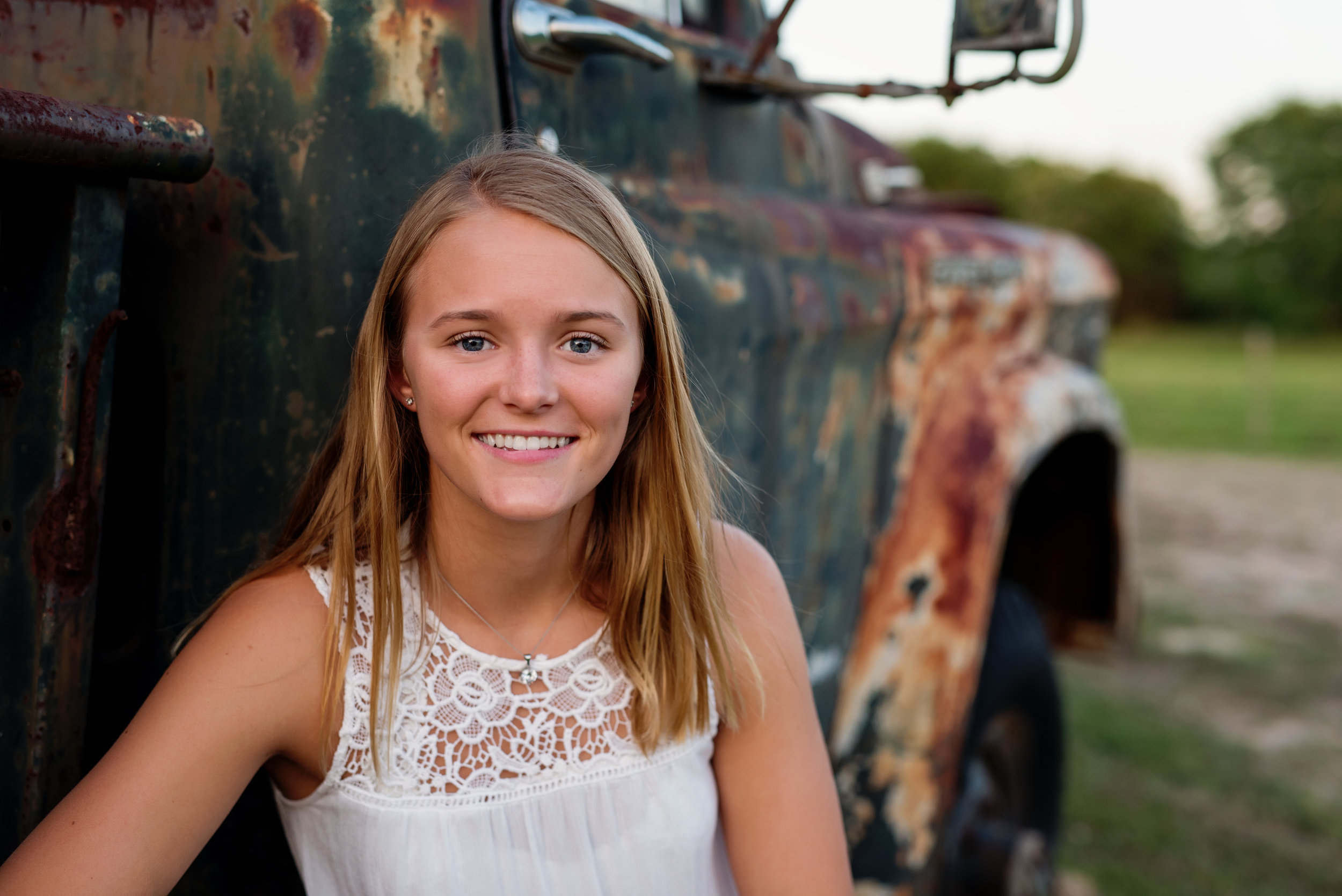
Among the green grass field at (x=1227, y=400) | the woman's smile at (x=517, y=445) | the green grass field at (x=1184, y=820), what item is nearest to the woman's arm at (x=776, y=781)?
the woman's smile at (x=517, y=445)

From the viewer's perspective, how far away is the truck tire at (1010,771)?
223 centimetres

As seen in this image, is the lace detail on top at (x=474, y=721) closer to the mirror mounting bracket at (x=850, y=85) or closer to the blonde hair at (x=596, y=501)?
the blonde hair at (x=596, y=501)

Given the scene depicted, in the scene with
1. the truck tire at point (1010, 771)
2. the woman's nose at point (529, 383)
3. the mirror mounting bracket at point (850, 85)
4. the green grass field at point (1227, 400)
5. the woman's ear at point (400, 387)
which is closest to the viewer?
the woman's nose at point (529, 383)

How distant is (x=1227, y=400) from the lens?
49.6 feet

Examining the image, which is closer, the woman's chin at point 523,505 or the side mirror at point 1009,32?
the woman's chin at point 523,505

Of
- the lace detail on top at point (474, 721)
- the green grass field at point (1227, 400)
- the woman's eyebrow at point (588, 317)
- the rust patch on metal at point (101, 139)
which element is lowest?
the green grass field at point (1227, 400)

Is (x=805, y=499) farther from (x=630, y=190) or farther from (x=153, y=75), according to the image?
(x=153, y=75)

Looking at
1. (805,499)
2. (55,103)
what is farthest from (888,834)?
(55,103)

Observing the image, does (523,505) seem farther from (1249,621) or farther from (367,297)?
(1249,621)

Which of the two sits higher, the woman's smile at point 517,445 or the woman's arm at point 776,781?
the woman's smile at point 517,445

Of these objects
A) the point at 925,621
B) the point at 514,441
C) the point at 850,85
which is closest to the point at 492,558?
the point at 514,441

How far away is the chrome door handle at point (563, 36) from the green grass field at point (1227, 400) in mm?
8626

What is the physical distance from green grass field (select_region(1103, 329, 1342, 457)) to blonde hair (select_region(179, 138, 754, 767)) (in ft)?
28.2

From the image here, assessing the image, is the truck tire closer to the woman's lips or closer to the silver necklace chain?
the silver necklace chain
